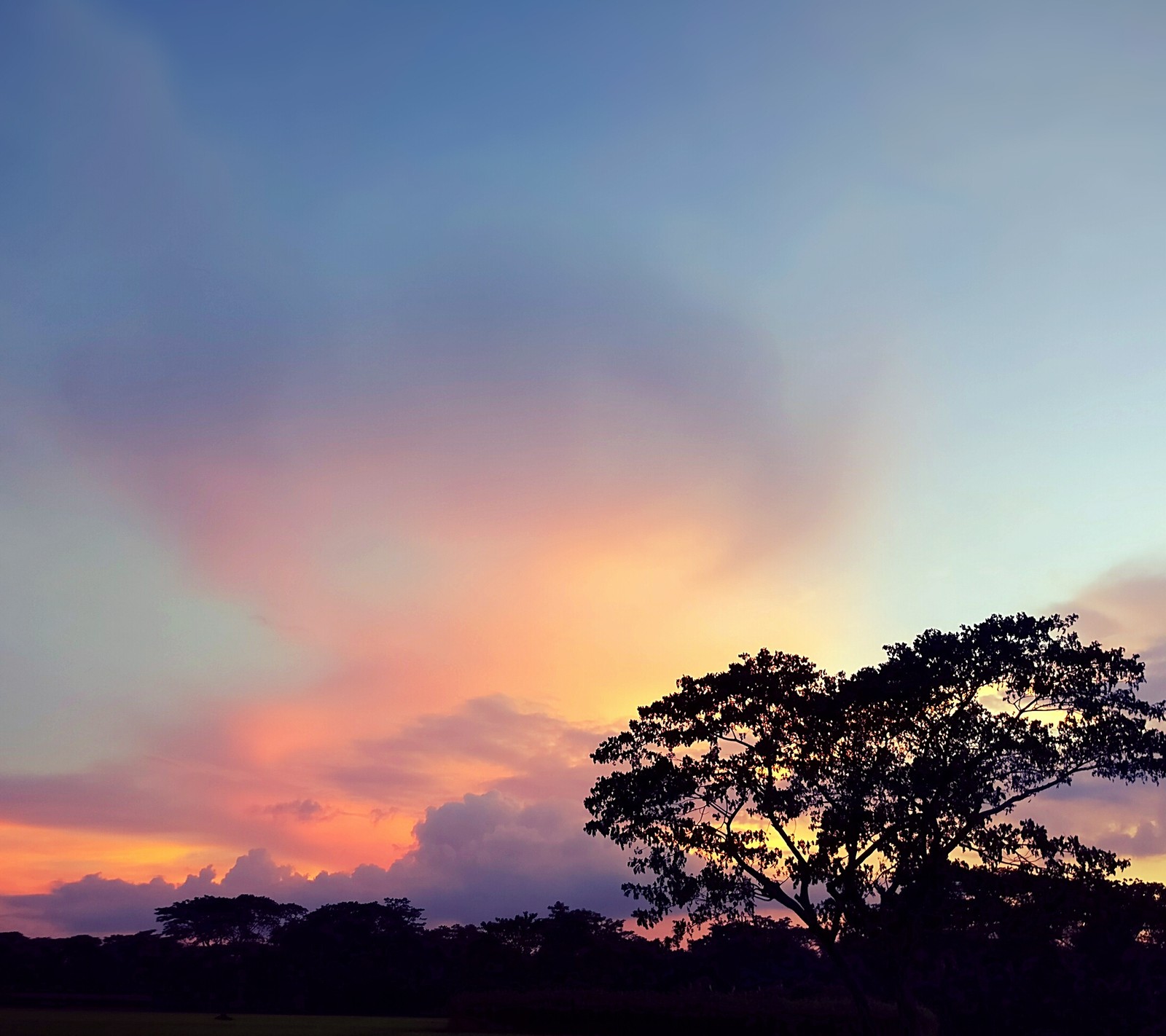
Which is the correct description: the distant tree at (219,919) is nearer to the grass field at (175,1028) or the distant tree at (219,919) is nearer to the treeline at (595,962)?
the treeline at (595,962)

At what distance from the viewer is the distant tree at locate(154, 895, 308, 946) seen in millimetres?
120812

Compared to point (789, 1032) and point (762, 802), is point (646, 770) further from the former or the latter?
point (789, 1032)

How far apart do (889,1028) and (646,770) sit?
1696cm

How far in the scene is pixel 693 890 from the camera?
35.6 meters

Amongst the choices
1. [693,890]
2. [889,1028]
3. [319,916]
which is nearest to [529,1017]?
[889,1028]

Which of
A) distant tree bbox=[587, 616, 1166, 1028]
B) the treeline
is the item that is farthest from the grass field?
distant tree bbox=[587, 616, 1166, 1028]

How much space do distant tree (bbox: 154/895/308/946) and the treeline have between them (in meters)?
0.17

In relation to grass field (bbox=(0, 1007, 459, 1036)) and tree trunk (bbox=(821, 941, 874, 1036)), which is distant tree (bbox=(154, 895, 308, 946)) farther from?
tree trunk (bbox=(821, 941, 874, 1036))

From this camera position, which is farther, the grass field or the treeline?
the grass field

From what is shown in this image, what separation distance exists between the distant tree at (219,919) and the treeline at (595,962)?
0.17 m

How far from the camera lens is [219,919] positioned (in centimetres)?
12144

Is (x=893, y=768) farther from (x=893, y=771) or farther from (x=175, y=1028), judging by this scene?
(x=175, y=1028)

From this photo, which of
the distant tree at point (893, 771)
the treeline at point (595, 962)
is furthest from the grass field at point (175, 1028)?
the distant tree at point (893, 771)

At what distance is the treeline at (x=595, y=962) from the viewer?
36000mm
